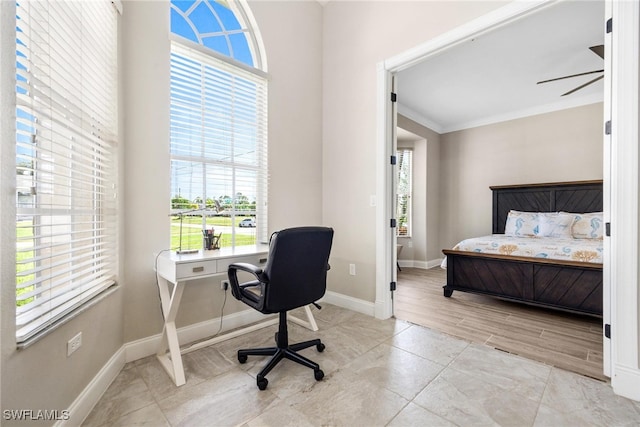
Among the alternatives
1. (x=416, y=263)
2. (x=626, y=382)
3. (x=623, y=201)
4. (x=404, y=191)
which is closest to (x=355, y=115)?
(x=623, y=201)

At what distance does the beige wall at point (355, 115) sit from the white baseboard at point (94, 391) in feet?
6.76

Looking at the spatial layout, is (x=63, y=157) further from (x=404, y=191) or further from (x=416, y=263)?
(x=416, y=263)

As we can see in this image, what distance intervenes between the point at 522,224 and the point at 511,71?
2323 millimetres

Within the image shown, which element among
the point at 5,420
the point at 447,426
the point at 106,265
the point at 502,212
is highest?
the point at 502,212

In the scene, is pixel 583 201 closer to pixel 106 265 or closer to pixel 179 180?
pixel 179 180

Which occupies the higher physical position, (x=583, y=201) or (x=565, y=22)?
(x=565, y=22)

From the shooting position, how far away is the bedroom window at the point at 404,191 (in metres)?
5.73

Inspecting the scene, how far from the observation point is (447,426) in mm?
1415

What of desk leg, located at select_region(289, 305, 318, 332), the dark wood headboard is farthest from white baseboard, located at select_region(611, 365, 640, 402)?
the dark wood headboard

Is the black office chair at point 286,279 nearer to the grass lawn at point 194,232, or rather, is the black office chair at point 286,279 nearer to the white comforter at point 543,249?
the grass lawn at point 194,232

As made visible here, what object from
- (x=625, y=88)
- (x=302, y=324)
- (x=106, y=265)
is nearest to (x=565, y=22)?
(x=625, y=88)

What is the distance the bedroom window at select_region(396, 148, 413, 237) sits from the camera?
18.8ft

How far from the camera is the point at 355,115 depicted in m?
3.04

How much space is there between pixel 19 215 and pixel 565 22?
14.2 ft
